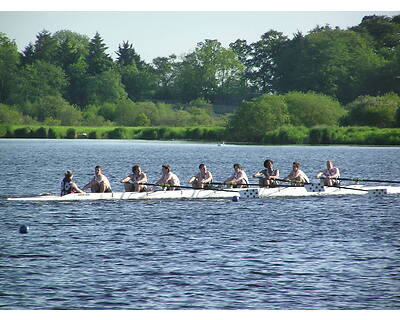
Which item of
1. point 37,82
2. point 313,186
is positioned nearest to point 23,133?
point 37,82

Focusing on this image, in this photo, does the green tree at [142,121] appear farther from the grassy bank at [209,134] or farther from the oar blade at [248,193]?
Answer: the oar blade at [248,193]

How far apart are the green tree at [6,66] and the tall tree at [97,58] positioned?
814 inches

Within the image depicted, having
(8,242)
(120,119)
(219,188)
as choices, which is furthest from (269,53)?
(8,242)

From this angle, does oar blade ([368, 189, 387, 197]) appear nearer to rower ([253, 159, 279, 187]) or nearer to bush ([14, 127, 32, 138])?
rower ([253, 159, 279, 187])

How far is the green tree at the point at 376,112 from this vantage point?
8538 centimetres

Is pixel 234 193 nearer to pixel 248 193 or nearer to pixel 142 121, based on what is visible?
pixel 248 193

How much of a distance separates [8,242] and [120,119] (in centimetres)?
9701

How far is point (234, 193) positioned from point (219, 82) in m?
98.1

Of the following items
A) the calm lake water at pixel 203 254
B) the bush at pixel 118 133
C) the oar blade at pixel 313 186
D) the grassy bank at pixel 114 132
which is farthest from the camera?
the bush at pixel 118 133

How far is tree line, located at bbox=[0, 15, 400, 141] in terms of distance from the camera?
9931cm

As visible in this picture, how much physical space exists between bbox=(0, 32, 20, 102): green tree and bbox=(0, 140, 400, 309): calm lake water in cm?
7552

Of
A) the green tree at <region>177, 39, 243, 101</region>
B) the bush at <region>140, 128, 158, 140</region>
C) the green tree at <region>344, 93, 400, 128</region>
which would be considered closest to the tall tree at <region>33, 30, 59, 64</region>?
the bush at <region>140, 128, 158, 140</region>

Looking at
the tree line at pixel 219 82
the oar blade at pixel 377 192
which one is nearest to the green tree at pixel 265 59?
the tree line at pixel 219 82
